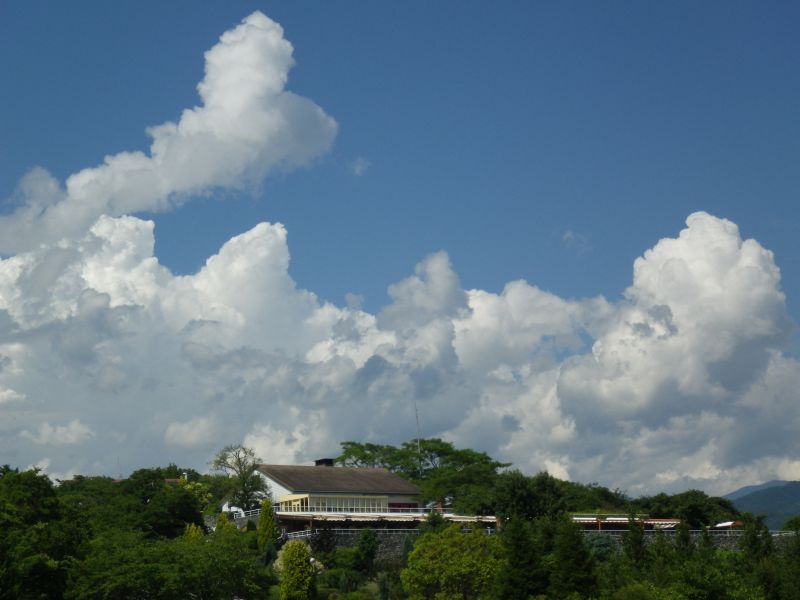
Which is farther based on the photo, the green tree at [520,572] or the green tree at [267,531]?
the green tree at [267,531]

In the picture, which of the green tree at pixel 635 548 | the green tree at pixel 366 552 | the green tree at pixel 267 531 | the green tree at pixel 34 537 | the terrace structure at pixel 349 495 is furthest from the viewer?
the terrace structure at pixel 349 495

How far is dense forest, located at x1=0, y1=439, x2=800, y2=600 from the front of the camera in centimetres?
4081

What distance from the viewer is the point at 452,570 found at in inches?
1774

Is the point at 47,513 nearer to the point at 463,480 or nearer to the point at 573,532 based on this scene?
the point at 573,532

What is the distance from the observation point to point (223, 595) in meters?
43.3

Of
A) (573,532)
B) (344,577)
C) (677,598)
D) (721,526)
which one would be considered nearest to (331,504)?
(344,577)

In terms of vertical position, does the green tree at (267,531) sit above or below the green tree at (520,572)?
above

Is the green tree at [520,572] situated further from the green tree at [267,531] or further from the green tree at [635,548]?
the green tree at [267,531]

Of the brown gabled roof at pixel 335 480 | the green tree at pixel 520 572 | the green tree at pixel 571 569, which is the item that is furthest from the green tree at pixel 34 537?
the brown gabled roof at pixel 335 480

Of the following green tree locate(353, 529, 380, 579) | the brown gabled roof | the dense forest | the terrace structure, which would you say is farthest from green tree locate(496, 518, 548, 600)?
the brown gabled roof

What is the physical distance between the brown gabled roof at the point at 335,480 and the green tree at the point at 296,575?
79.8ft

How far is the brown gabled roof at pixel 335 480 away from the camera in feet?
241

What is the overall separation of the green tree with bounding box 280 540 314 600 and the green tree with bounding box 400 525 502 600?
4695 millimetres

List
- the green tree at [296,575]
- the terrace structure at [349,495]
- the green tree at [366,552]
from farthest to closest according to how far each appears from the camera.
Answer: the terrace structure at [349,495] < the green tree at [366,552] < the green tree at [296,575]
